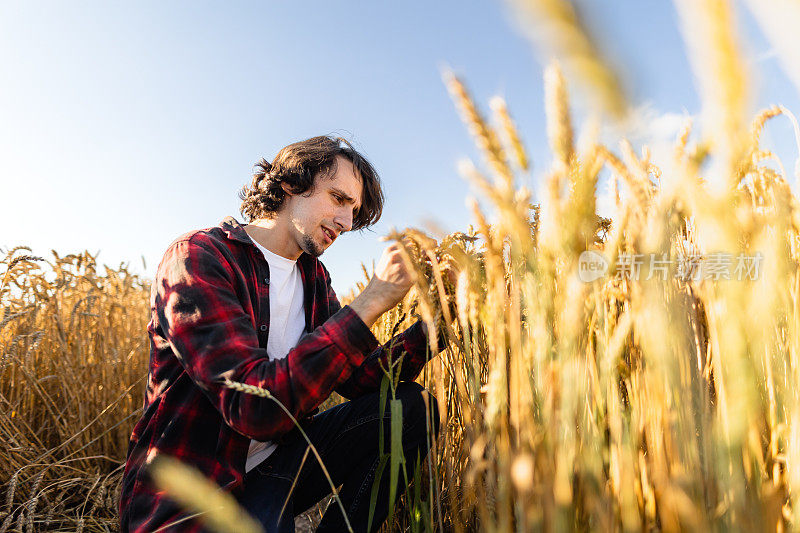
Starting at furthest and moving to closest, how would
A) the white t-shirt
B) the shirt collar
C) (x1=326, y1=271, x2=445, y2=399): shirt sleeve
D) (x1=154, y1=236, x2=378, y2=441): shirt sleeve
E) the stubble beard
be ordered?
the stubble beard
the white t-shirt
the shirt collar
(x1=326, y1=271, x2=445, y2=399): shirt sleeve
(x1=154, y1=236, x2=378, y2=441): shirt sleeve

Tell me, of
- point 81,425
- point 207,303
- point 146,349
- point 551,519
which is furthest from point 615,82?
point 146,349

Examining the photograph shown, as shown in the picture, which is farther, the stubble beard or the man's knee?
the stubble beard

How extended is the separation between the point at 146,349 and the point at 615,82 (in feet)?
9.39

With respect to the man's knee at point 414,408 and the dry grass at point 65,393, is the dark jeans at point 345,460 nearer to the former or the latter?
the man's knee at point 414,408

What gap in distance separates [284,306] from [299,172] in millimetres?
617

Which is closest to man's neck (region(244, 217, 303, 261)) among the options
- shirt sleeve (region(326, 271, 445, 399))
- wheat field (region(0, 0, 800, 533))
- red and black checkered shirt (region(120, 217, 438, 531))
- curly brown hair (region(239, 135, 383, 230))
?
curly brown hair (region(239, 135, 383, 230))

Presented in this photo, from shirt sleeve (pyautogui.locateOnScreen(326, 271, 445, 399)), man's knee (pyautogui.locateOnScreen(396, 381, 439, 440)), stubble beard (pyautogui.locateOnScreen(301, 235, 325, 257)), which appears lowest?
man's knee (pyautogui.locateOnScreen(396, 381, 439, 440))

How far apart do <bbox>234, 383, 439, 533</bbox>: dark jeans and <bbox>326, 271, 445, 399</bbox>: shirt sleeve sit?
0.07m

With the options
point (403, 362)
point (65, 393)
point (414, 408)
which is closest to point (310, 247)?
point (403, 362)

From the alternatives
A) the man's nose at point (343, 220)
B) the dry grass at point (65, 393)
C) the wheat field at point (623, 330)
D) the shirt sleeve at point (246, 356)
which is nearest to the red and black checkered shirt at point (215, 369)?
the shirt sleeve at point (246, 356)

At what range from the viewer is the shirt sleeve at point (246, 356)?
1088 mm

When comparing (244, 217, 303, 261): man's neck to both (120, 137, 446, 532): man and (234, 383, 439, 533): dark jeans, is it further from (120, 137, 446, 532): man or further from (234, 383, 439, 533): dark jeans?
(234, 383, 439, 533): dark jeans

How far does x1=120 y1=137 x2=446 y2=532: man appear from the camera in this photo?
3.68ft

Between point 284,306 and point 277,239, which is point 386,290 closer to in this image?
point 284,306
